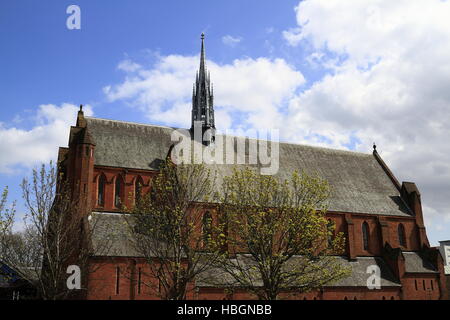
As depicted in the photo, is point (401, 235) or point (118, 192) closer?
point (118, 192)

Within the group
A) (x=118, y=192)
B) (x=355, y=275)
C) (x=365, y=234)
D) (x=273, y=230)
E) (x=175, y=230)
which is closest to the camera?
(x=273, y=230)

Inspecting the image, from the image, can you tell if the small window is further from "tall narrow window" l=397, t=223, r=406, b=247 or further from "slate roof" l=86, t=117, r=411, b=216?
"tall narrow window" l=397, t=223, r=406, b=247

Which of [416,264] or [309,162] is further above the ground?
[309,162]

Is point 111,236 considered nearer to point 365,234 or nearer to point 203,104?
point 203,104

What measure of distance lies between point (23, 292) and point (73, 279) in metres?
17.2

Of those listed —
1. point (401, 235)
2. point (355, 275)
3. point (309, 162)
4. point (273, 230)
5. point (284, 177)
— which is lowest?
point (355, 275)

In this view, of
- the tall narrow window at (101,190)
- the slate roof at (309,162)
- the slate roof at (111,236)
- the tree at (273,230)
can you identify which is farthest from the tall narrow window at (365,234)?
the tall narrow window at (101,190)

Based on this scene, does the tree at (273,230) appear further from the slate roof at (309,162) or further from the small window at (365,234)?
the small window at (365,234)

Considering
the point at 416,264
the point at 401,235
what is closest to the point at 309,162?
the point at 401,235

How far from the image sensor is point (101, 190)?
129 ft

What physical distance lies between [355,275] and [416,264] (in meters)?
8.46
